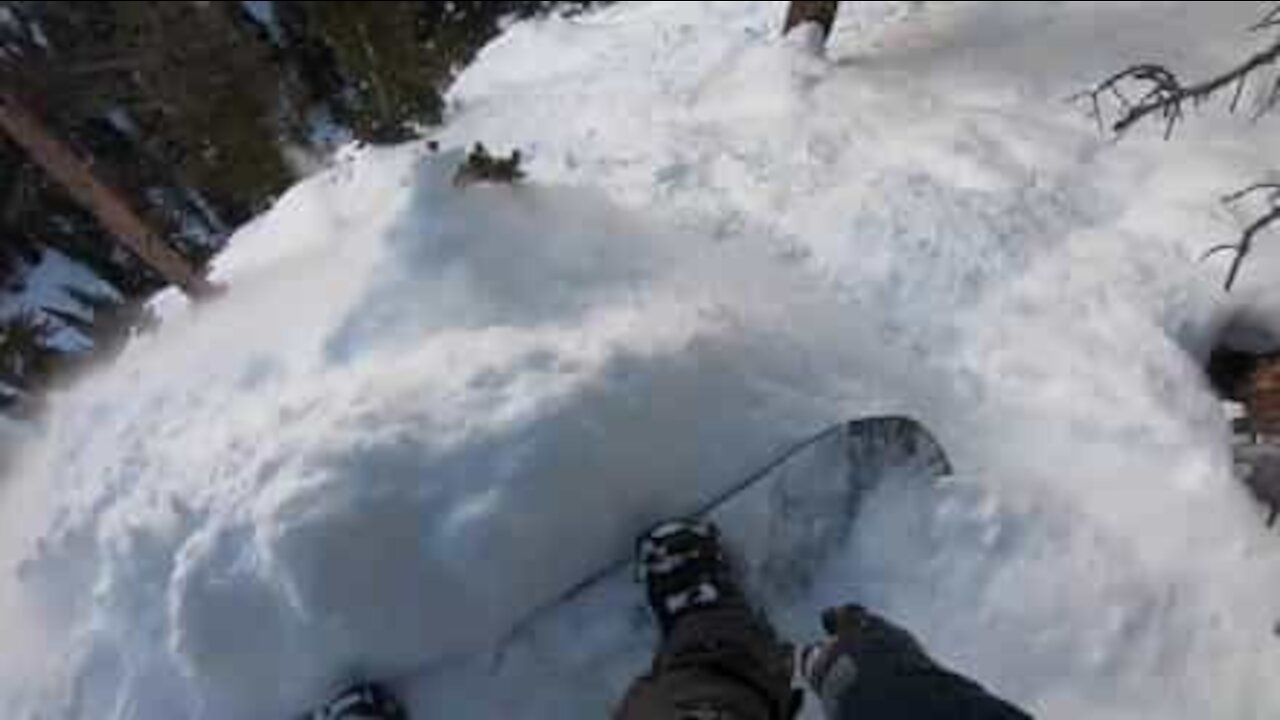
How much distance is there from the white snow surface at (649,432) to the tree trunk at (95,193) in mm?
684

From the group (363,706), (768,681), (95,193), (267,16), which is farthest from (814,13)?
(267,16)

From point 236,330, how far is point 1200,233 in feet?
12.5

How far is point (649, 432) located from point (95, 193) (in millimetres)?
3721

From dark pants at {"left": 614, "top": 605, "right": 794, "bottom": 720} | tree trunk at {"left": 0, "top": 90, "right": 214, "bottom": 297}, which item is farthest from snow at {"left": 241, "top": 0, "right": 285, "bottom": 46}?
dark pants at {"left": 614, "top": 605, "right": 794, "bottom": 720}

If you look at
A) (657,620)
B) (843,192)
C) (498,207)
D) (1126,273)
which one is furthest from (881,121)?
(657,620)

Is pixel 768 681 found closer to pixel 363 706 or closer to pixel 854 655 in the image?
pixel 854 655

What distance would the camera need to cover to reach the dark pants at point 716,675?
2.71 m

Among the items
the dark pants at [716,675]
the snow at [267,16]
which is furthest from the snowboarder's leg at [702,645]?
the snow at [267,16]

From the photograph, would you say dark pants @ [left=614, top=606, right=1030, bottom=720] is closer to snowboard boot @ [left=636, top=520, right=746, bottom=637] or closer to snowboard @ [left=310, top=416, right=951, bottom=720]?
snowboard boot @ [left=636, top=520, right=746, bottom=637]

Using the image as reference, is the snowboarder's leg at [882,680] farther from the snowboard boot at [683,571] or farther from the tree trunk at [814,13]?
the tree trunk at [814,13]

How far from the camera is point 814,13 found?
628cm

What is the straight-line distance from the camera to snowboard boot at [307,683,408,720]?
10.7 ft

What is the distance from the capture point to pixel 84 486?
403cm

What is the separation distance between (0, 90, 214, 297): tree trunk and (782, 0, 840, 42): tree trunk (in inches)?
141
